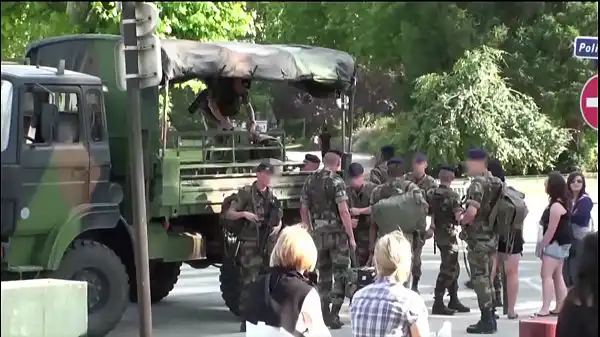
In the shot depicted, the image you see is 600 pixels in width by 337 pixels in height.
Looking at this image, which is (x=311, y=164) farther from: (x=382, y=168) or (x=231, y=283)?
(x=231, y=283)

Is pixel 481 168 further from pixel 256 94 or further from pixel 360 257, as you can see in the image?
pixel 256 94

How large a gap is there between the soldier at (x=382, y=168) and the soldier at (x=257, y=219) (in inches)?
81.3

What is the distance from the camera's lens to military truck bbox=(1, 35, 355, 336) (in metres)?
9.68

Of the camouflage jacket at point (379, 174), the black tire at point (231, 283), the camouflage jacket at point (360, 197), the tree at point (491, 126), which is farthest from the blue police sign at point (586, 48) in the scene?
the tree at point (491, 126)

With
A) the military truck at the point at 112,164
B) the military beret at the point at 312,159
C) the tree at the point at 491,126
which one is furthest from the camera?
the tree at the point at 491,126

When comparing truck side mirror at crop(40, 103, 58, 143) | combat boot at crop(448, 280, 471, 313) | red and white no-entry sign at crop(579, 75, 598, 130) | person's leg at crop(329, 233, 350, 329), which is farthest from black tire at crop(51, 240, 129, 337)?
red and white no-entry sign at crop(579, 75, 598, 130)

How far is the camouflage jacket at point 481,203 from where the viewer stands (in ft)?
34.6

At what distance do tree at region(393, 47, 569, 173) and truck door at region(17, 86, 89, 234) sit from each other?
8.68 meters

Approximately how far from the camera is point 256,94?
13.9 m

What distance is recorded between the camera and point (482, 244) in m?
10.6

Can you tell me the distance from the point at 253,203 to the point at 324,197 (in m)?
0.73

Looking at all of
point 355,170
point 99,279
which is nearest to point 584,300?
point 99,279

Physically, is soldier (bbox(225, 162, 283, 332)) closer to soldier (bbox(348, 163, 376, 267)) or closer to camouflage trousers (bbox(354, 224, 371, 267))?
soldier (bbox(348, 163, 376, 267))

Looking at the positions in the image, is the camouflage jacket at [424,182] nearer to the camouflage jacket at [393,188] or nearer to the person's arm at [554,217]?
the camouflage jacket at [393,188]
